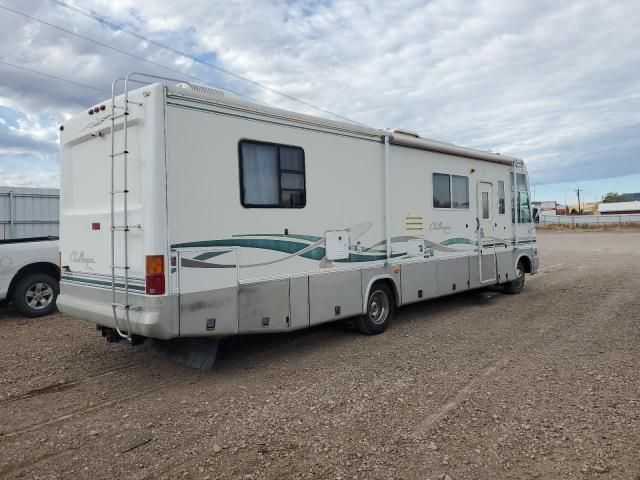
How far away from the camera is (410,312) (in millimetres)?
8867

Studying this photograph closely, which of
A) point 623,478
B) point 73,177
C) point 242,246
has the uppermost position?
point 73,177

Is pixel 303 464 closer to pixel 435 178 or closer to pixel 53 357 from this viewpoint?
pixel 53 357

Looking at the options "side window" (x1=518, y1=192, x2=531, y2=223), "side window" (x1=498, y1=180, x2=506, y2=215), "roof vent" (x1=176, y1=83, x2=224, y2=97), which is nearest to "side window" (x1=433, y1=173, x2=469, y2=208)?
"side window" (x1=498, y1=180, x2=506, y2=215)

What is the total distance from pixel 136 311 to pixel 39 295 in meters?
4.73

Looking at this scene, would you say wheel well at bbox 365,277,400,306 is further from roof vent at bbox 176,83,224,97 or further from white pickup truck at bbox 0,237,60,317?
white pickup truck at bbox 0,237,60,317

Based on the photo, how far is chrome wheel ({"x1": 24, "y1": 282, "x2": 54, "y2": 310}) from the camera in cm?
851

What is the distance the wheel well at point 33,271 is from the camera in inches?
328

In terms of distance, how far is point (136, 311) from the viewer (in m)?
4.97

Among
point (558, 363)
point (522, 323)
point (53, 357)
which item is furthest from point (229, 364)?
point (522, 323)

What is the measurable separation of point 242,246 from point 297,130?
165 centimetres

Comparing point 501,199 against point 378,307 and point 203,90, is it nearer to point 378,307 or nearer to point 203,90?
point 378,307

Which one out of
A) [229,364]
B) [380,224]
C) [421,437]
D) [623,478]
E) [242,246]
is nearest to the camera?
[623,478]

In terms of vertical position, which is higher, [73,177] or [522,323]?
[73,177]

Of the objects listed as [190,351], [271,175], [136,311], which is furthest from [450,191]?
Result: [136,311]
